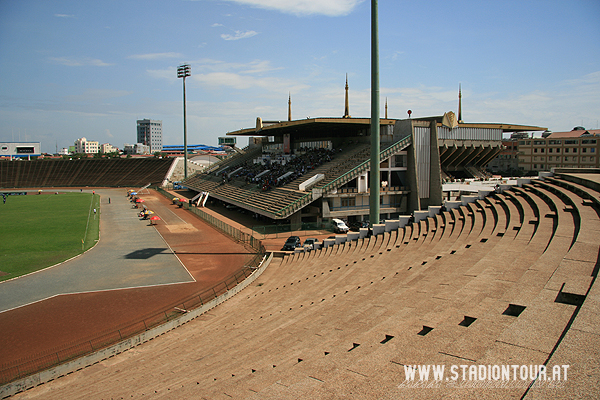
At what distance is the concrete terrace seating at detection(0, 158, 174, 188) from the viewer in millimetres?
107625

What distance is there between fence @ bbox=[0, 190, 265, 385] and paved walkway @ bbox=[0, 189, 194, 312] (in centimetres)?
367

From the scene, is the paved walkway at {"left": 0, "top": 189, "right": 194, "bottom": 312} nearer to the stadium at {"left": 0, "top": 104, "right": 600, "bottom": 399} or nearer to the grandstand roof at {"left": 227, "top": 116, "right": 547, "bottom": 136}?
the stadium at {"left": 0, "top": 104, "right": 600, "bottom": 399}

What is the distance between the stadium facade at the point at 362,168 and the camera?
43.9 metres

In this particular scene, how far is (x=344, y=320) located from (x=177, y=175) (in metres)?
106

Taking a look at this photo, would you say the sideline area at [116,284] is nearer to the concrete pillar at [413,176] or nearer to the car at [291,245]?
the car at [291,245]

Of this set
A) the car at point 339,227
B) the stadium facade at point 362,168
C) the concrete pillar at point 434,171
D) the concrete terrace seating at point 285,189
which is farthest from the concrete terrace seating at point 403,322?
the concrete pillar at point 434,171

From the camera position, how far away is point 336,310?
13469 millimetres

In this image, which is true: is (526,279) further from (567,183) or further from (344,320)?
(567,183)

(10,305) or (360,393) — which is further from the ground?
(360,393)

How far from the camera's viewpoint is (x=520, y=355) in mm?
6953

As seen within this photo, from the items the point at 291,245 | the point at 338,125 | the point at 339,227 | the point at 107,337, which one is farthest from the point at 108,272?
the point at 338,125

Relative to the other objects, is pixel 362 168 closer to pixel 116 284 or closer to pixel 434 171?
pixel 434 171

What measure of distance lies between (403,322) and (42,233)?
4442 centimetres

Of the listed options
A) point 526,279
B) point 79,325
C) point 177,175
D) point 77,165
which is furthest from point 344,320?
point 77,165
